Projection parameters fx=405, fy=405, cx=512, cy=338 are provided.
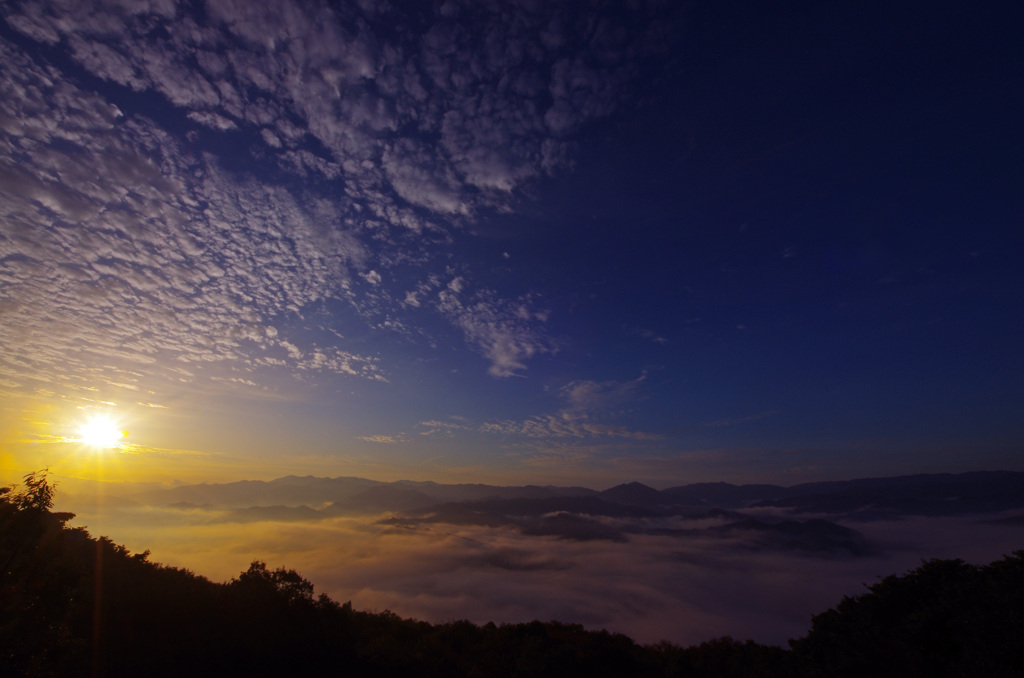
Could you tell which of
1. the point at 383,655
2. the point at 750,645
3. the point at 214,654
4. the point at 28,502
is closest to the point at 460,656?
the point at 383,655

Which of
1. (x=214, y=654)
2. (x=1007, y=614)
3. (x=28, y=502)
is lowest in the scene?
(x=214, y=654)

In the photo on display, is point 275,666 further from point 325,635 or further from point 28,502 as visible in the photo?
point 28,502

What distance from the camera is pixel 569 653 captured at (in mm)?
27062

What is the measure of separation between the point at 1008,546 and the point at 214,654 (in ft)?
1058

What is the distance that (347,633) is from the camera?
2683 centimetres

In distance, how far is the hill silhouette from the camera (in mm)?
13812

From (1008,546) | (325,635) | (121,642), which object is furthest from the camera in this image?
(1008,546)

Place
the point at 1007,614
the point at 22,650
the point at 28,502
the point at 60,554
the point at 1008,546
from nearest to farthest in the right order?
1. the point at 22,650
2. the point at 28,502
3. the point at 60,554
4. the point at 1007,614
5. the point at 1008,546

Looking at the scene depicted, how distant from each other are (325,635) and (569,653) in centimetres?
1594

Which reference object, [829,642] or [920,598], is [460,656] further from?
[920,598]

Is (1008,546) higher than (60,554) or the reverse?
the reverse

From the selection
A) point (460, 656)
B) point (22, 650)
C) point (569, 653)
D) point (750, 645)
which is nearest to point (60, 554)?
point (22, 650)

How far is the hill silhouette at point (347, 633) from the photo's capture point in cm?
1381

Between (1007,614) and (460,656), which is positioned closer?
(1007,614)
